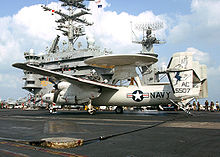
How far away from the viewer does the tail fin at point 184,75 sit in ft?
64.5

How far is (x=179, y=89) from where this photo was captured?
1998 centimetres

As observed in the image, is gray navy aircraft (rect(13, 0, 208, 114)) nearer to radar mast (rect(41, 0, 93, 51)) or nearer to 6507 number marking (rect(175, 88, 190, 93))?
6507 number marking (rect(175, 88, 190, 93))

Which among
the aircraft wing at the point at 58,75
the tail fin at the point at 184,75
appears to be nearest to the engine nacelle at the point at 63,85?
the aircraft wing at the point at 58,75

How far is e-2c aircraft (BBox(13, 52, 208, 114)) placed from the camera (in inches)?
787

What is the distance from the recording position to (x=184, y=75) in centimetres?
1986

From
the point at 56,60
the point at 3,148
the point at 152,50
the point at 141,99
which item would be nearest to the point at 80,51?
the point at 56,60

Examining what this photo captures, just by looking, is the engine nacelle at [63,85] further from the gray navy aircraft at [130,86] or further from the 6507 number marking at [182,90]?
the 6507 number marking at [182,90]

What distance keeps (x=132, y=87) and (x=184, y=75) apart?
6709mm

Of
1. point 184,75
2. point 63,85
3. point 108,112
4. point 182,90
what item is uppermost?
point 184,75

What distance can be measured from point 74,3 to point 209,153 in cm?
6480

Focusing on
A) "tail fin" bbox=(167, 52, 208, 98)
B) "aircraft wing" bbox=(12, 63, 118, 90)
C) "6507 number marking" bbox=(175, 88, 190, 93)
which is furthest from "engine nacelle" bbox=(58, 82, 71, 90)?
"6507 number marking" bbox=(175, 88, 190, 93)

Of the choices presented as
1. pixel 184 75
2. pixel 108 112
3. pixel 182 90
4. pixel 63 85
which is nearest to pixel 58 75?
pixel 63 85

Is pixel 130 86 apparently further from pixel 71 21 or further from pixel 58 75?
pixel 71 21

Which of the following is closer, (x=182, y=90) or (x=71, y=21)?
(x=182, y=90)
